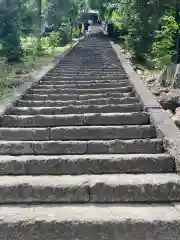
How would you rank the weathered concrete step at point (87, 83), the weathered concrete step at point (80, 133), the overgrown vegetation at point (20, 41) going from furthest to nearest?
the overgrown vegetation at point (20, 41)
the weathered concrete step at point (87, 83)
the weathered concrete step at point (80, 133)

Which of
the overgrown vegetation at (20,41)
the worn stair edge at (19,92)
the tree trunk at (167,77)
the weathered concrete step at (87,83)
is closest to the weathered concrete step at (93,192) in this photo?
the worn stair edge at (19,92)

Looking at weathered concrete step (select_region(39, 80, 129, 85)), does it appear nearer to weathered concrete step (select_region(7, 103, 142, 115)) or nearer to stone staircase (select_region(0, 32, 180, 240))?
stone staircase (select_region(0, 32, 180, 240))

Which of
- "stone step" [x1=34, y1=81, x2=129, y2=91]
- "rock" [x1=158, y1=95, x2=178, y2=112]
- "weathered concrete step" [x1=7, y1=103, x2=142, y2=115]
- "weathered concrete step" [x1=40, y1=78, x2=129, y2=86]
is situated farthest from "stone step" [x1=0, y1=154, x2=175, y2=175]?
"weathered concrete step" [x1=40, y1=78, x2=129, y2=86]

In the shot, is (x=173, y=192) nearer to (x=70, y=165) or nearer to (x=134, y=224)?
(x=134, y=224)

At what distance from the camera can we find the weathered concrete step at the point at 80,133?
15.4ft

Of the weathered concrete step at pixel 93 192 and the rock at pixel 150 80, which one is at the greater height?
the weathered concrete step at pixel 93 192

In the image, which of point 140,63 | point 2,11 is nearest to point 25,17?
point 2,11

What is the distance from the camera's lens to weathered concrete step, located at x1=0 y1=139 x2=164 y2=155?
428 cm

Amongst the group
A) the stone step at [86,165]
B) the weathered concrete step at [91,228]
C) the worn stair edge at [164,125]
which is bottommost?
the weathered concrete step at [91,228]

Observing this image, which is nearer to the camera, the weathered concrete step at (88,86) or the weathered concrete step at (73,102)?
the weathered concrete step at (73,102)

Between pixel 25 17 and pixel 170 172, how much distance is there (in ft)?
38.2

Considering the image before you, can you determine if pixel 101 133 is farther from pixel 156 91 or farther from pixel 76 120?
pixel 156 91

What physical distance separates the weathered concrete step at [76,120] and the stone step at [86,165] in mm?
1337

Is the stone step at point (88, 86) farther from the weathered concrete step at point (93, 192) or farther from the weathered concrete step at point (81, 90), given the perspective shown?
the weathered concrete step at point (93, 192)
